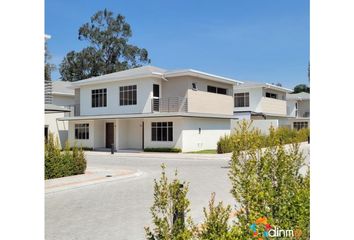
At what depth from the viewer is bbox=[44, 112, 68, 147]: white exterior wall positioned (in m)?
30.0

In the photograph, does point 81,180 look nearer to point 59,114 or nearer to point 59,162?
point 59,162

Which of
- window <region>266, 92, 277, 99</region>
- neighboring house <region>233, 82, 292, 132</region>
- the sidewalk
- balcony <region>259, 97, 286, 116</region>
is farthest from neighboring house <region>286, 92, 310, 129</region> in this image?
the sidewalk

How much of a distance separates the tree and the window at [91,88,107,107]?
31.8 ft

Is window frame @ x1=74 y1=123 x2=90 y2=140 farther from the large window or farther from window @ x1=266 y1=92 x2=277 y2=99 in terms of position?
window @ x1=266 y1=92 x2=277 y2=99

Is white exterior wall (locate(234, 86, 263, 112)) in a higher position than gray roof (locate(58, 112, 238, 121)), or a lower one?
higher

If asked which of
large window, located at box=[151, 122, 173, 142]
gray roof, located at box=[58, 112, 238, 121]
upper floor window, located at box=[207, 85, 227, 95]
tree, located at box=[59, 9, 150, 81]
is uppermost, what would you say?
tree, located at box=[59, 9, 150, 81]

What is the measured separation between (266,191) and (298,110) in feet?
147

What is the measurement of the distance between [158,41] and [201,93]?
72.8 feet

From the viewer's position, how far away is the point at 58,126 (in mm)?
30953
